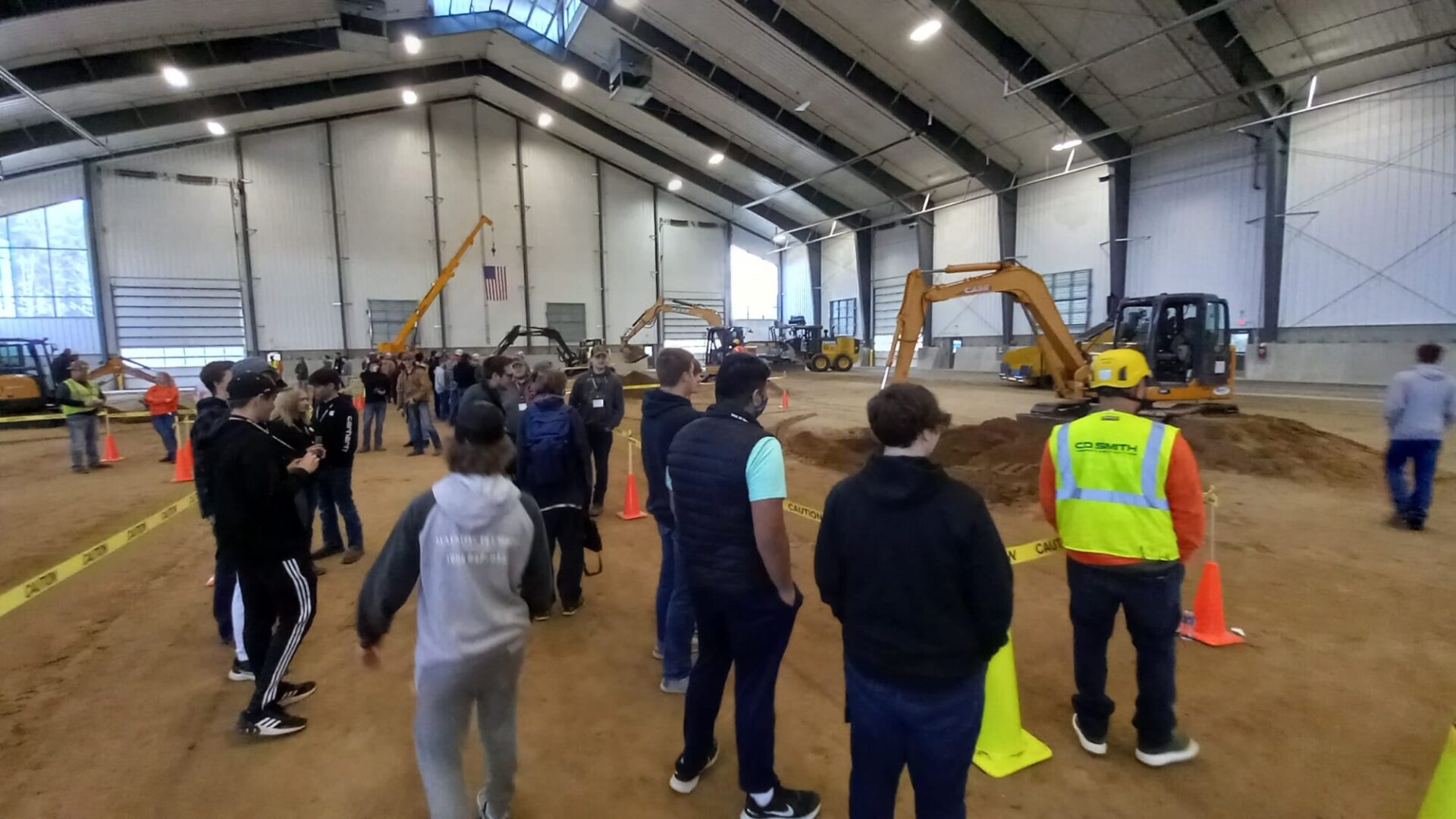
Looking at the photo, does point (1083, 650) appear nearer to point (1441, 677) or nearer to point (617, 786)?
point (617, 786)

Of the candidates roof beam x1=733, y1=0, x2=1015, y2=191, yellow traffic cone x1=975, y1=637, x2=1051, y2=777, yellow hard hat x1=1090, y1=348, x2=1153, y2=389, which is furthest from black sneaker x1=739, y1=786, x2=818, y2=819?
roof beam x1=733, y1=0, x2=1015, y2=191

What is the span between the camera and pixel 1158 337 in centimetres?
1265

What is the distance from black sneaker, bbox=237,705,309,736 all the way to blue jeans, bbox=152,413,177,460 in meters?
9.61

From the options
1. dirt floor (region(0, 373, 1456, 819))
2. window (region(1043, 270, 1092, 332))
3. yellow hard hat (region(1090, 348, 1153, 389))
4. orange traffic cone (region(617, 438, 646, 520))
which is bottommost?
dirt floor (region(0, 373, 1456, 819))

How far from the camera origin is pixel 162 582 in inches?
227

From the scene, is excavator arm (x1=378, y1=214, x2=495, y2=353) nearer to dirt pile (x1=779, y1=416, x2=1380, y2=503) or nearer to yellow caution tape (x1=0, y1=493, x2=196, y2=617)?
dirt pile (x1=779, y1=416, x2=1380, y2=503)

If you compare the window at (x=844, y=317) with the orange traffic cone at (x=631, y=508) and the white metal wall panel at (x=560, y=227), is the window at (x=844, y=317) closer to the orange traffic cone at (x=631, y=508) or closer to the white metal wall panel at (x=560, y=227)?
the white metal wall panel at (x=560, y=227)

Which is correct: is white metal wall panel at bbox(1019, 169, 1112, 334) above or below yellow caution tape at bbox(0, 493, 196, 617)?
above

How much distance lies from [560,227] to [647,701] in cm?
2830

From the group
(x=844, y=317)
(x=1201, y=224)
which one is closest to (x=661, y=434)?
(x=1201, y=224)

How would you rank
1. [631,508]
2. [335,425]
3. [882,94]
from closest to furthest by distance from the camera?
[335,425] < [631,508] < [882,94]

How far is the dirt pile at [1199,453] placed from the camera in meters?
8.45

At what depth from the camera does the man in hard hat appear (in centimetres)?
282

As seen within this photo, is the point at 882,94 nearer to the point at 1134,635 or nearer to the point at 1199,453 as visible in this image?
the point at 1199,453
